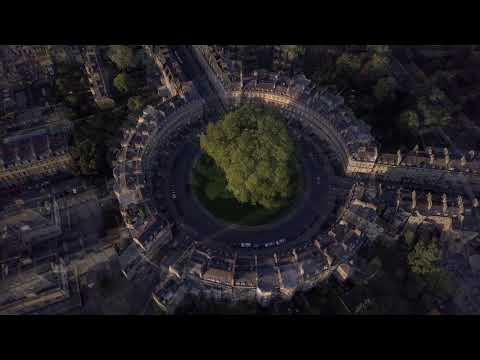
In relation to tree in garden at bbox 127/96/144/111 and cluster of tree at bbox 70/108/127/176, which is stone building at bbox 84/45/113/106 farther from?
tree in garden at bbox 127/96/144/111

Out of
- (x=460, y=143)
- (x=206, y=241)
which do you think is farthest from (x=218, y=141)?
(x=460, y=143)

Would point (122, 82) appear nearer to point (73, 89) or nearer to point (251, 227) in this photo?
point (73, 89)

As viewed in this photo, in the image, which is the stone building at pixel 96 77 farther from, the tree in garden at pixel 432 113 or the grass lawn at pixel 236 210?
the tree in garden at pixel 432 113

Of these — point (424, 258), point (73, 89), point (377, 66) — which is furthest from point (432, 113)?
point (73, 89)

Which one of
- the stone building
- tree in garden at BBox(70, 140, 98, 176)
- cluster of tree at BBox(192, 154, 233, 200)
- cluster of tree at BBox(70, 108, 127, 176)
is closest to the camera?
tree in garden at BBox(70, 140, 98, 176)

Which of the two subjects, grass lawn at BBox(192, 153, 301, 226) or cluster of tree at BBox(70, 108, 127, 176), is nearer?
grass lawn at BBox(192, 153, 301, 226)

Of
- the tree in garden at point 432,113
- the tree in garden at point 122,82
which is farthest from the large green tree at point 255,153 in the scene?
the tree in garden at point 432,113

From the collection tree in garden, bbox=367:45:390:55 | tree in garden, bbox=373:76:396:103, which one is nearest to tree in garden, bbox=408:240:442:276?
tree in garden, bbox=373:76:396:103
